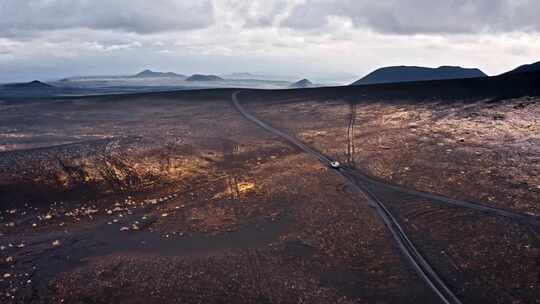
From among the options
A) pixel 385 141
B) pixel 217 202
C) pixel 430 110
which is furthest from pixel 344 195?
pixel 430 110

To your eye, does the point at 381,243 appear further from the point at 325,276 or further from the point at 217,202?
the point at 217,202

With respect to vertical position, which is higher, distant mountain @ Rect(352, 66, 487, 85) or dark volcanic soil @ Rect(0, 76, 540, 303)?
distant mountain @ Rect(352, 66, 487, 85)

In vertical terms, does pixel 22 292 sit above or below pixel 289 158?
below

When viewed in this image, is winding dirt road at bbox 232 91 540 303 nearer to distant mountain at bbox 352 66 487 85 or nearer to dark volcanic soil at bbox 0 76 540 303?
dark volcanic soil at bbox 0 76 540 303

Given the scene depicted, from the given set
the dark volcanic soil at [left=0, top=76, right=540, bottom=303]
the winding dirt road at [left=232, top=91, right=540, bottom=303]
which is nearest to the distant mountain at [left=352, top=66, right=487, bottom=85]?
the dark volcanic soil at [left=0, top=76, right=540, bottom=303]

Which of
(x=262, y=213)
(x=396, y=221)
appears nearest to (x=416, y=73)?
(x=396, y=221)
